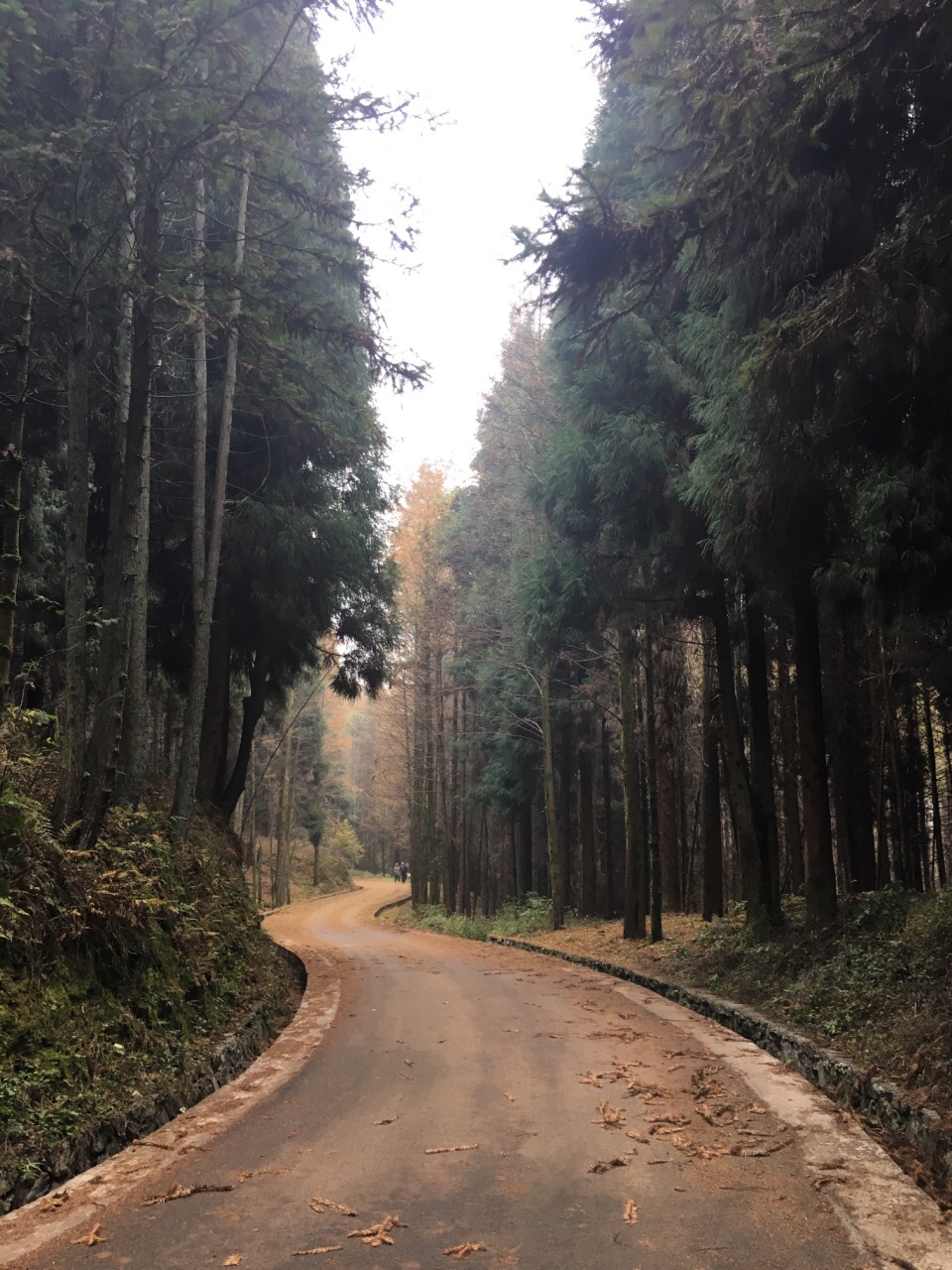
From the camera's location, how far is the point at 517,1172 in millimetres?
4301

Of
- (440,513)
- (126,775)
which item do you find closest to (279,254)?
(126,775)

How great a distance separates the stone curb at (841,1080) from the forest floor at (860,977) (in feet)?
0.35

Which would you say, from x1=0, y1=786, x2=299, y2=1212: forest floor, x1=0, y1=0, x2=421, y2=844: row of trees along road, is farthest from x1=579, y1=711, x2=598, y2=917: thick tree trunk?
x1=0, y1=786, x2=299, y2=1212: forest floor

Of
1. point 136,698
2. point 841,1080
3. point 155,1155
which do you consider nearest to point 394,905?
point 136,698

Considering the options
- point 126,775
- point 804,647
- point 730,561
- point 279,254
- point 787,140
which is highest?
point 279,254

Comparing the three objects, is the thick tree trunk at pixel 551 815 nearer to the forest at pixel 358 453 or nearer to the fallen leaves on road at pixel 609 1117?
the forest at pixel 358 453

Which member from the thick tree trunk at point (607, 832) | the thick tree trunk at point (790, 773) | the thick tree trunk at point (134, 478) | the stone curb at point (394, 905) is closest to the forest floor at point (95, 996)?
the thick tree trunk at point (134, 478)

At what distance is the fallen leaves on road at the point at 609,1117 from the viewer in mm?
5047

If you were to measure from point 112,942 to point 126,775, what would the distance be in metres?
3.28

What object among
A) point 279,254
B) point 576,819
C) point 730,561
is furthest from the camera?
point 576,819

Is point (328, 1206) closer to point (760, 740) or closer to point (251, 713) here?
point (760, 740)

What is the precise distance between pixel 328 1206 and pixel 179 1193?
2.40 feet

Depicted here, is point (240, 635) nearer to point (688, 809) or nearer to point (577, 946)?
point (577, 946)

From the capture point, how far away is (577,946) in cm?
1612
